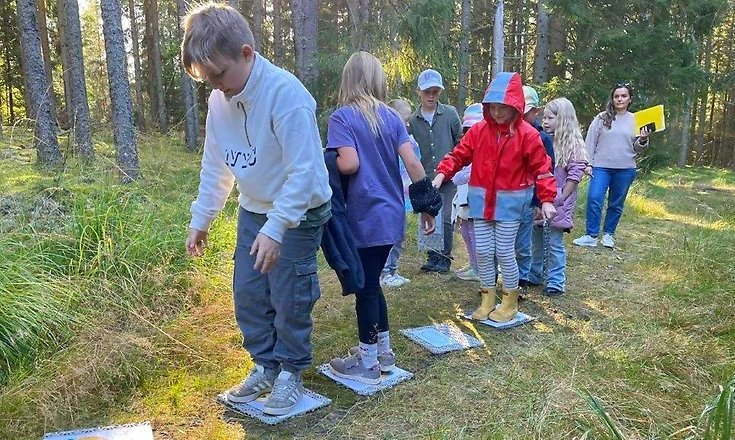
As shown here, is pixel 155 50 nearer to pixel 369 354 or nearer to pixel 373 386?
pixel 369 354

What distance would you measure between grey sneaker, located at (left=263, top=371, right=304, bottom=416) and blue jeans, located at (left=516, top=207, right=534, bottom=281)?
257cm

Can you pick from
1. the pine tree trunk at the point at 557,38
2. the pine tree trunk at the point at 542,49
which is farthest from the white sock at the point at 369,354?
the pine tree trunk at the point at 557,38

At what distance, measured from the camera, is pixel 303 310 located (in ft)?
8.39

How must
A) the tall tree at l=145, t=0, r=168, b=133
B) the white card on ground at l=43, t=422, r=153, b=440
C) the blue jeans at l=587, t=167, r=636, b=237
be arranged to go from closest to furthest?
the white card on ground at l=43, t=422, r=153, b=440
the blue jeans at l=587, t=167, r=636, b=237
the tall tree at l=145, t=0, r=168, b=133

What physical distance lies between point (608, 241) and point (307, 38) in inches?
210

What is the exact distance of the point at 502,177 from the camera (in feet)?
12.6

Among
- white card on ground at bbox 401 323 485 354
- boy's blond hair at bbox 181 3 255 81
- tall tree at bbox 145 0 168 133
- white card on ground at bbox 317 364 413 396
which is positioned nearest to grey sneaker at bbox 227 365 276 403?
white card on ground at bbox 317 364 413 396

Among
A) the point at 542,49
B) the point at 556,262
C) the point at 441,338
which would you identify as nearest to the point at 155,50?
the point at 542,49

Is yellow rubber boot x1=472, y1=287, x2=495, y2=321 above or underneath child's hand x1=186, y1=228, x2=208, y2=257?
underneath

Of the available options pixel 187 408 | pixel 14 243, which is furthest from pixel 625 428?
pixel 14 243

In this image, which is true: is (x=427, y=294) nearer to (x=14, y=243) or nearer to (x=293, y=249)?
(x=293, y=249)

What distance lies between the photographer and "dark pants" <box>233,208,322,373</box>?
2.51m

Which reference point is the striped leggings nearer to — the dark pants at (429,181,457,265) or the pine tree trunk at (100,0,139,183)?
the dark pants at (429,181,457,265)

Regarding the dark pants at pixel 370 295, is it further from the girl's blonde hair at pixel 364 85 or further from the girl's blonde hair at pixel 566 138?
the girl's blonde hair at pixel 566 138
